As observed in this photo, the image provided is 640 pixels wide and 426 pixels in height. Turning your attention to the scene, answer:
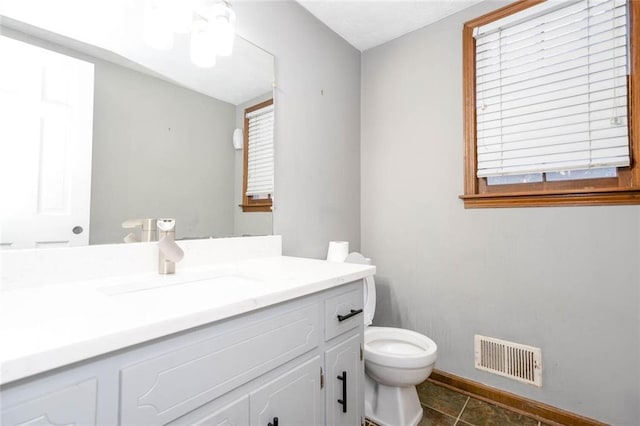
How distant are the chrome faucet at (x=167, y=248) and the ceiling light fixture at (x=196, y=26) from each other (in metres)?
0.71

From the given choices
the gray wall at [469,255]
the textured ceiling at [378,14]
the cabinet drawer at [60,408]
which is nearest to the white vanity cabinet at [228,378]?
the cabinet drawer at [60,408]

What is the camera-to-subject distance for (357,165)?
2.31 metres

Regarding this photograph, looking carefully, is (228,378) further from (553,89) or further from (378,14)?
(378,14)

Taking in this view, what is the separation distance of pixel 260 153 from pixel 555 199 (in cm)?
156

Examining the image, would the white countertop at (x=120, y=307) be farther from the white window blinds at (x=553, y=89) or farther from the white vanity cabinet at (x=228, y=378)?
the white window blinds at (x=553, y=89)

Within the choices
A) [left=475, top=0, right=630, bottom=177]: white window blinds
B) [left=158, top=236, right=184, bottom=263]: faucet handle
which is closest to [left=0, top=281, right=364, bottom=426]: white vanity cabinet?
[left=158, top=236, right=184, bottom=263]: faucet handle

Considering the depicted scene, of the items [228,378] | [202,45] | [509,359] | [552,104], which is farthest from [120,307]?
[552,104]

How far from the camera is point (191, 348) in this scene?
0.67m

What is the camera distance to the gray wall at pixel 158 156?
1.06 metres

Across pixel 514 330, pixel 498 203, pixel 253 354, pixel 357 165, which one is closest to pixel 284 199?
pixel 357 165

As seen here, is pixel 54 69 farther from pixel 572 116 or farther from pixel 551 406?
pixel 551 406

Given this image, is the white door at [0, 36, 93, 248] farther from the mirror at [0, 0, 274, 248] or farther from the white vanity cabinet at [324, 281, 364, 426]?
the white vanity cabinet at [324, 281, 364, 426]

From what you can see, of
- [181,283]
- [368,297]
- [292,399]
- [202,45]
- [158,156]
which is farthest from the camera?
[368,297]

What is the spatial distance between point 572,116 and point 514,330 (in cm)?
118
